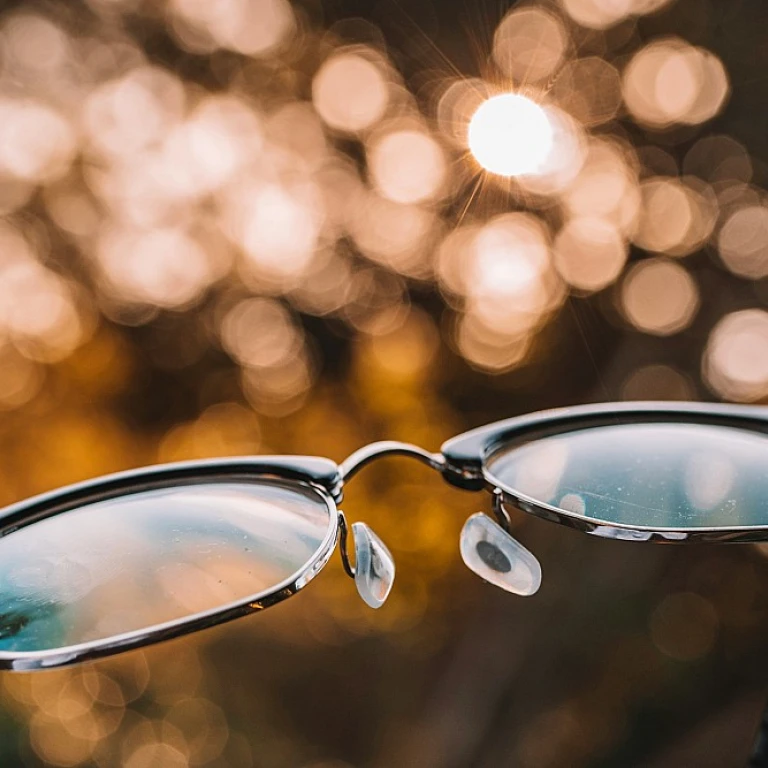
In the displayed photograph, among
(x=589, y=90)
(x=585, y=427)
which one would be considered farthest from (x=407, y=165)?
(x=585, y=427)

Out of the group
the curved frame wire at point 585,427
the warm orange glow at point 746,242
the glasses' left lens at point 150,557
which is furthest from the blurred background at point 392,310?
the glasses' left lens at point 150,557

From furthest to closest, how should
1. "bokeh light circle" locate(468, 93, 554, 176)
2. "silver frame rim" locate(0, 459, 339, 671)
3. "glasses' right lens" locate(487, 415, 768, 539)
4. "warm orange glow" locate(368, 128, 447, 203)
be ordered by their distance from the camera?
"warm orange glow" locate(368, 128, 447, 203), "bokeh light circle" locate(468, 93, 554, 176), "glasses' right lens" locate(487, 415, 768, 539), "silver frame rim" locate(0, 459, 339, 671)

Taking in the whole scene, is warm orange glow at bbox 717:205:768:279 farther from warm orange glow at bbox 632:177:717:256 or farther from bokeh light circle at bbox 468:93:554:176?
bokeh light circle at bbox 468:93:554:176

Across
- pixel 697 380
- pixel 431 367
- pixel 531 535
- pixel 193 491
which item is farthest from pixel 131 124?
pixel 193 491

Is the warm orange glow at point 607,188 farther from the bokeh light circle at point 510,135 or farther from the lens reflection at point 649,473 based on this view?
the lens reflection at point 649,473

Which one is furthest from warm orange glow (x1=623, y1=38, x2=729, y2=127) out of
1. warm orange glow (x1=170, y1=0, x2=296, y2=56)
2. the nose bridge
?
the nose bridge

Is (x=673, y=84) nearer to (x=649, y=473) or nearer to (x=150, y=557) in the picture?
(x=649, y=473)

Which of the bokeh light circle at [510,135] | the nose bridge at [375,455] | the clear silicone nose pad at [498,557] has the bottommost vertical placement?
the clear silicone nose pad at [498,557]
